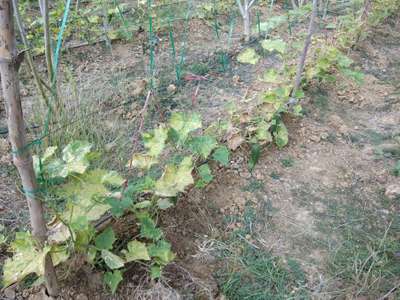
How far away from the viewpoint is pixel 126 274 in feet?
5.63

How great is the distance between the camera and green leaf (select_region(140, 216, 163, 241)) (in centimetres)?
166

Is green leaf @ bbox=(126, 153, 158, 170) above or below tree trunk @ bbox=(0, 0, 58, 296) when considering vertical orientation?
below

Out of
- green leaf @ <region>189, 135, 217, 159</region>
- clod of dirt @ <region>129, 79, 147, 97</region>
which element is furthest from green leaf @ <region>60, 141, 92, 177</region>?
clod of dirt @ <region>129, 79, 147, 97</region>

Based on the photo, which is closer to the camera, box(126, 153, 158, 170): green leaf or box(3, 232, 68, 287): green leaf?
box(3, 232, 68, 287): green leaf

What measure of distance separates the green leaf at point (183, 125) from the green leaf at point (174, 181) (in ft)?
0.41

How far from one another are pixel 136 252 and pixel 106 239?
0.13m

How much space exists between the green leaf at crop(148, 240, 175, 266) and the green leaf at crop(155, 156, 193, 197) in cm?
21

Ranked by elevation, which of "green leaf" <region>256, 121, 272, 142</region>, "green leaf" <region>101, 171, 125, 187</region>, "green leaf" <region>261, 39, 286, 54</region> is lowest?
"green leaf" <region>256, 121, 272, 142</region>

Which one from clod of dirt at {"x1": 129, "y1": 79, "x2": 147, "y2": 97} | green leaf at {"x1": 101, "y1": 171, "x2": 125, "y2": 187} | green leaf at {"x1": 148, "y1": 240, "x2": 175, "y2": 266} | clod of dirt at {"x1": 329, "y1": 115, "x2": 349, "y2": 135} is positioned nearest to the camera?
green leaf at {"x1": 101, "y1": 171, "x2": 125, "y2": 187}

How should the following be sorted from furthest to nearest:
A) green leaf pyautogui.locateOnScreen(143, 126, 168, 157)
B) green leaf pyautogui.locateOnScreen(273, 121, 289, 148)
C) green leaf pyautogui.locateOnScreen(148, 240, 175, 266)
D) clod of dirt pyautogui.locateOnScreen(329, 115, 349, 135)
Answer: clod of dirt pyautogui.locateOnScreen(329, 115, 349, 135) → green leaf pyautogui.locateOnScreen(273, 121, 289, 148) → green leaf pyautogui.locateOnScreen(143, 126, 168, 157) → green leaf pyautogui.locateOnScreen(148, 240, 175, 266)

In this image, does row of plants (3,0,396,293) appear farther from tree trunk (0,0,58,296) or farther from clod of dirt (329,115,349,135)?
clod of dirt (329,115,349,135)

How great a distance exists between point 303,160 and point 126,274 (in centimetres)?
134

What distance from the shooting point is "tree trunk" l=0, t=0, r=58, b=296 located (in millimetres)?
1077

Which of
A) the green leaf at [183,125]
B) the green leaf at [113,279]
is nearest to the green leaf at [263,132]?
the green leaf at [183,125]
